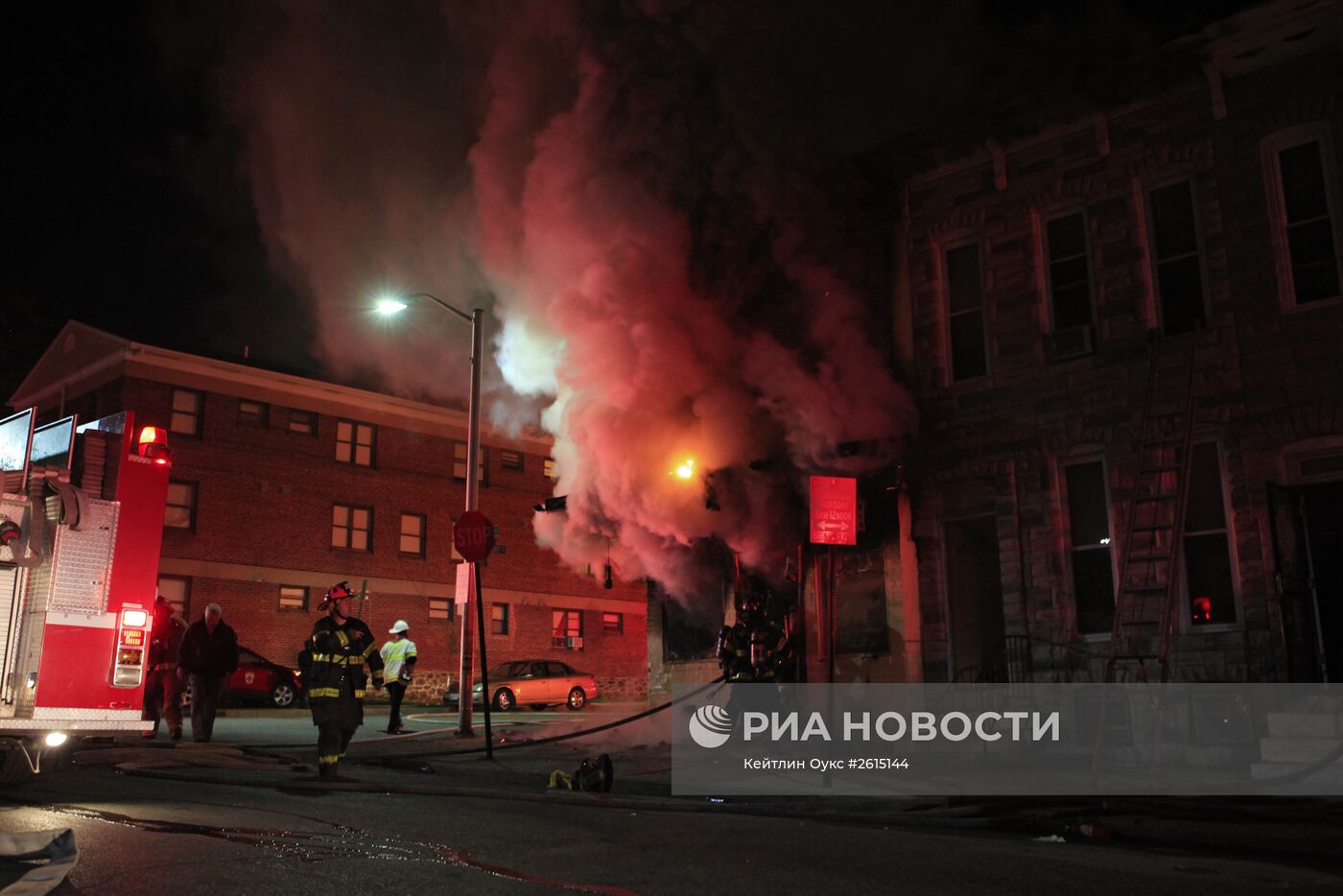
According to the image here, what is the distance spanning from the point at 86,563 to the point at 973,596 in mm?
9352

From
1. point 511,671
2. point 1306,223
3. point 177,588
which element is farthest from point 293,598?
point 1306,223

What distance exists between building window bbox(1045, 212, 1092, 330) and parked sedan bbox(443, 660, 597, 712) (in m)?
16.7

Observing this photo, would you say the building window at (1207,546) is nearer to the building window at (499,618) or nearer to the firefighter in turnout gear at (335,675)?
the firefighter in turnout gear at (335,675)

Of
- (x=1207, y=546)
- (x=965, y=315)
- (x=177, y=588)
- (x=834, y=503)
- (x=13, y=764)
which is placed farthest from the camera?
(x=177, y=588)

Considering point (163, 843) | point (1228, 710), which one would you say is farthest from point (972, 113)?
point (163, 843)

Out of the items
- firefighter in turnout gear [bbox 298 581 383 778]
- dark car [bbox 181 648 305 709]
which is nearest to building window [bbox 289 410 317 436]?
dark car [bbox 181 648 305 709]

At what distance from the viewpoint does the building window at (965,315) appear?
13273 mm

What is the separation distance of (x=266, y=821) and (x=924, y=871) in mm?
3537

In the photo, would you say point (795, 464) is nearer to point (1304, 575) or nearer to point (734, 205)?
point (734, 205)

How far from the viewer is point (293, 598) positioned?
30.0 metres

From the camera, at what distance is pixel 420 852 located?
548cm

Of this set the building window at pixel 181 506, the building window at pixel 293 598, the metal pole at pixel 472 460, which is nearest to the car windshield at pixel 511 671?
the building window at pixel 293 598

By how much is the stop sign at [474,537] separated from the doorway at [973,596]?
5084mm

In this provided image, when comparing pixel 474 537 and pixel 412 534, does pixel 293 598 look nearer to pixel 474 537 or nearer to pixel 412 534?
pixel 412 534
